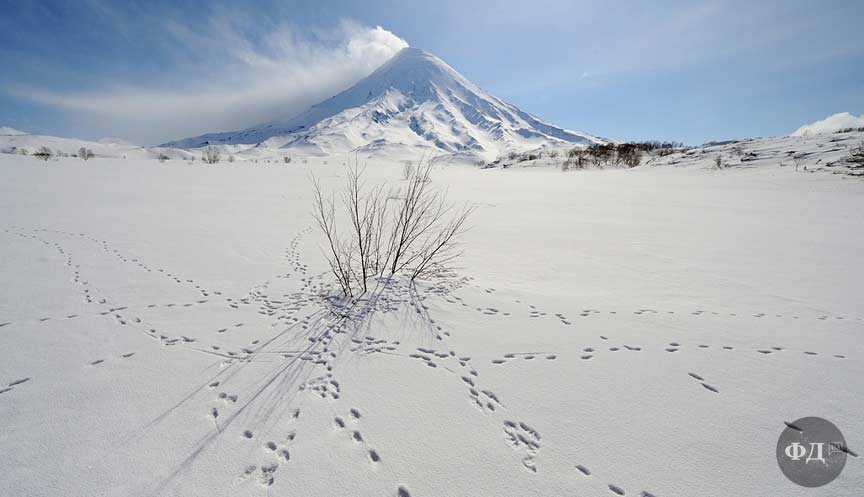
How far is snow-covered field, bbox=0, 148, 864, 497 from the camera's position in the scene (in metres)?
1.94

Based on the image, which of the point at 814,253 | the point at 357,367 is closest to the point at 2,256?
the point at 357,367

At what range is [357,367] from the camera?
9.52 feet

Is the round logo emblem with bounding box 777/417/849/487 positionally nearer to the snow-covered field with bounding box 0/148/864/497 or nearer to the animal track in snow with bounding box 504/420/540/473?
the snow-covered field with bounding box 0/148/864/497

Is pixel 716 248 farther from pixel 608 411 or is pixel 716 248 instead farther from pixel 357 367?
pixel 357 367

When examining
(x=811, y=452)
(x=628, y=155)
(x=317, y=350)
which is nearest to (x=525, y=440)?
(x=811, y=452)

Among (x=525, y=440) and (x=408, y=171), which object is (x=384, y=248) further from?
(x=408, y=171)

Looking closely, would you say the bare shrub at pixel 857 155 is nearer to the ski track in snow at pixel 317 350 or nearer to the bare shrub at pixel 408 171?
the ski track in snow at pixel 317 350

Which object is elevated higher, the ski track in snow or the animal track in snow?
the ski track in snow

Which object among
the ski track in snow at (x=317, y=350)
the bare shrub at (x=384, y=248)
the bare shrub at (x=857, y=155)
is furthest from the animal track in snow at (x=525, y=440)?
the bare shrub at (x=857, y=155)

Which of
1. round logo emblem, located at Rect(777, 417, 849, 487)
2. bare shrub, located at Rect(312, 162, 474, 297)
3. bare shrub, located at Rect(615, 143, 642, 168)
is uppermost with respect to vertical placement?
bare shrub, located at Rect(615, 143, 642, 168)

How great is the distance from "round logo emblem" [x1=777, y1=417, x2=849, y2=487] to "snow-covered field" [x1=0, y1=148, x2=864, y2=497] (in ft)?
0.17

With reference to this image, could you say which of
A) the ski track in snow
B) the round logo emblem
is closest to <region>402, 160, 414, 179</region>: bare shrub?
the ski track in snow

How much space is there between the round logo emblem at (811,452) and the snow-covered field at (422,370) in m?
0.05

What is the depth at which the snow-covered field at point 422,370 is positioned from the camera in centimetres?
194
